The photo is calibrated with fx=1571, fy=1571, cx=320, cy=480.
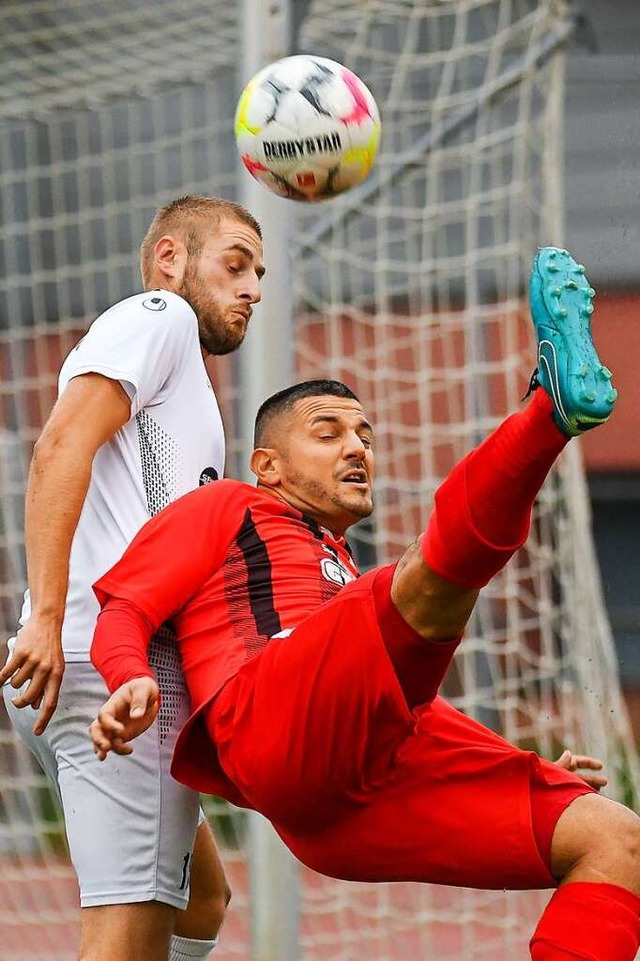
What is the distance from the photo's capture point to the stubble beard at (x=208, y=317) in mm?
3619

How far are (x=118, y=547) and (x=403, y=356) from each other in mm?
5337

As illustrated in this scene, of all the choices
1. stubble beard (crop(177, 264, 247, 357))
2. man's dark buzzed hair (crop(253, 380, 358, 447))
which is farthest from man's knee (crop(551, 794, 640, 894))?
stubble beard (crop(177, 264, 247, 357))

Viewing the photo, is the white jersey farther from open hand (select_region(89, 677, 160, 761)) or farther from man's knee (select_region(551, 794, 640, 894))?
man's knee (select_region(551, 794, 640, 894))

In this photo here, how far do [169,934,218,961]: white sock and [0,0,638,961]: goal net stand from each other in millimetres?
988

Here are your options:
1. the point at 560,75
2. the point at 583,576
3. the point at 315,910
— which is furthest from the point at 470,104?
the point at 315,910

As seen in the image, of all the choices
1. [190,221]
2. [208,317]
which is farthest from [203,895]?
[190,221]

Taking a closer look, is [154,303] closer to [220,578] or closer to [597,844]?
[220,578]

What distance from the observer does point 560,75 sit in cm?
Result: 592

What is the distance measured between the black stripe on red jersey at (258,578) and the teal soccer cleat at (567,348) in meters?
0.75

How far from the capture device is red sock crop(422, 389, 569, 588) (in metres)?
2.78

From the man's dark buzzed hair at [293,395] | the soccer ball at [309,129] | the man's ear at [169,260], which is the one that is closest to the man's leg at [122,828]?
the man's dark buzzed hair at [293,395]

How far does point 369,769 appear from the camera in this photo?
312 cm

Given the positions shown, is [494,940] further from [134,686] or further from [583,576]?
[134,686]

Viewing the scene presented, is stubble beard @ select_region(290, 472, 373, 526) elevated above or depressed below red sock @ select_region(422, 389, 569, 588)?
below
